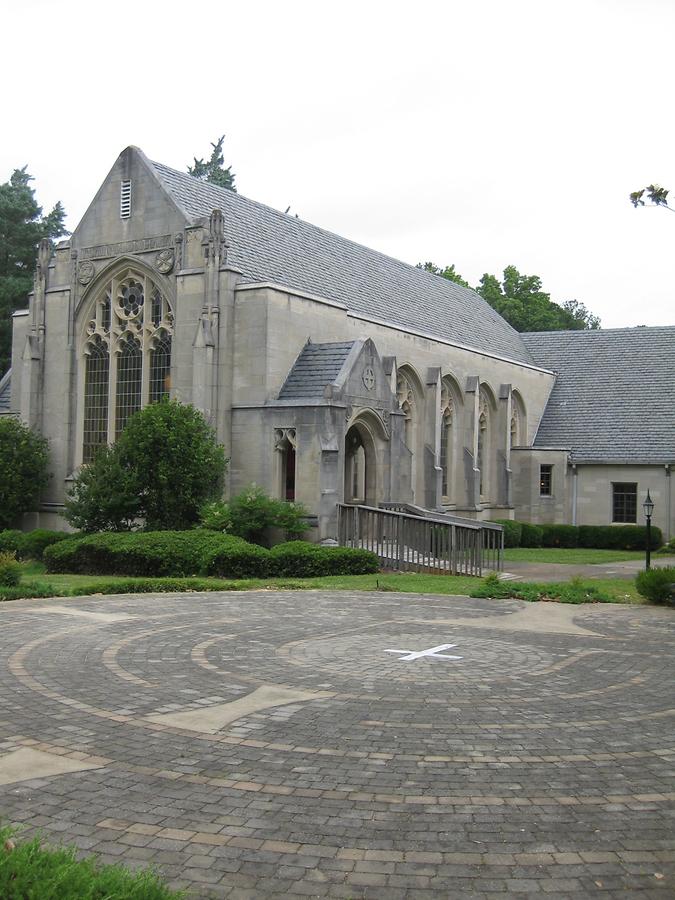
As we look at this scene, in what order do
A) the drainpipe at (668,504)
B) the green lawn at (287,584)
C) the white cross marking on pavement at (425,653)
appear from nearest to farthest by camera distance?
the white cross marking on pavement at (425,653)
the green lawn at (287,584)
the drainpipe at (668,504)

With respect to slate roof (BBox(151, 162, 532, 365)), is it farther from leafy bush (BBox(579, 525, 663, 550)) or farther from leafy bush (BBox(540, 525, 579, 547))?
leafy bush (BBox(579, 525, 663, 550))

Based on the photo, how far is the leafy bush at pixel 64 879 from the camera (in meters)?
4.43

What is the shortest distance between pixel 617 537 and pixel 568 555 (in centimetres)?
511

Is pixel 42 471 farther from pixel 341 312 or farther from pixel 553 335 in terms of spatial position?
pixel 553 335

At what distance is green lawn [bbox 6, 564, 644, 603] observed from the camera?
60.9 ft

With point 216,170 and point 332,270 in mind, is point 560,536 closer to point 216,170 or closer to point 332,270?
point 332,270

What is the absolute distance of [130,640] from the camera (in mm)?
12695

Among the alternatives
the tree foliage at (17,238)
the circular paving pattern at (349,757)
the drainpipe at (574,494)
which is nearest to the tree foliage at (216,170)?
the tree foliage at (17,238)

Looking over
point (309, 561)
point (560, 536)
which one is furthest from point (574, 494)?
point (309, 561)

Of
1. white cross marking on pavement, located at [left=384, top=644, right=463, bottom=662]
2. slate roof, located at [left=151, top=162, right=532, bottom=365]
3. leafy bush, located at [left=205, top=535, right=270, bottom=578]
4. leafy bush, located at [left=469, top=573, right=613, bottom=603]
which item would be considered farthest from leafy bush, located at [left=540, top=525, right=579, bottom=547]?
white cross marking on pavement, located at [left=384, top=644, right=463, bottom=662]

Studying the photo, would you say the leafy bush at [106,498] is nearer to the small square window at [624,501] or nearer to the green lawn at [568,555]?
the green lawn at [568,555]

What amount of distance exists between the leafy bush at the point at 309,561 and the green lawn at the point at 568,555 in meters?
10.4

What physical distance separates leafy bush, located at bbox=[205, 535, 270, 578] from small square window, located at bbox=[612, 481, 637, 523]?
78.0ft

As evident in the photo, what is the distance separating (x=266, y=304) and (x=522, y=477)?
2034 centimetres
